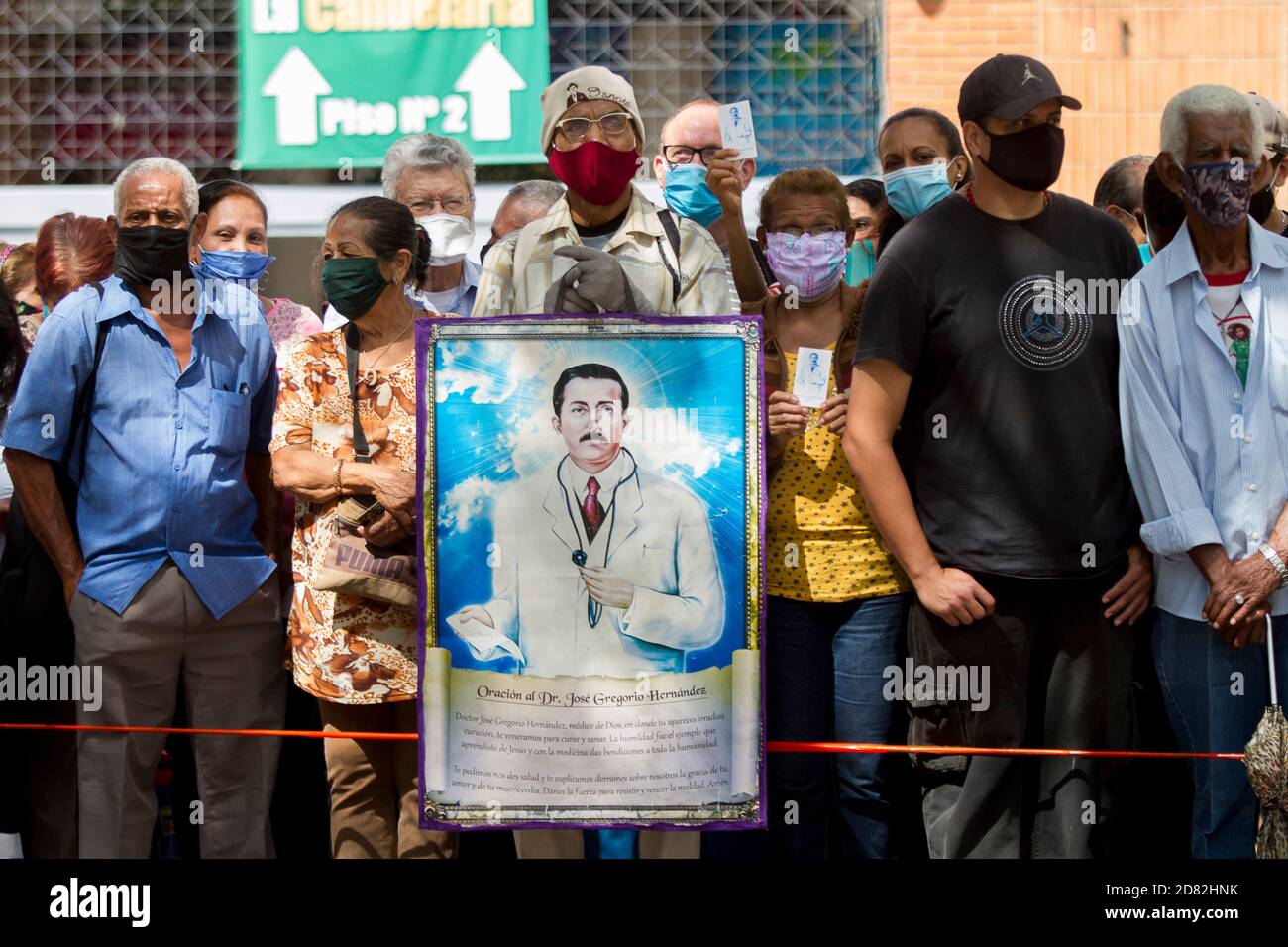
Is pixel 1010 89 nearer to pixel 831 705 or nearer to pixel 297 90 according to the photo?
pixel 831 705

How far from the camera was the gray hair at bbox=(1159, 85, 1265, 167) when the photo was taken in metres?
4.62

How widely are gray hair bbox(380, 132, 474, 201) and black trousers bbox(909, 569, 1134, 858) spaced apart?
2668 millimetres

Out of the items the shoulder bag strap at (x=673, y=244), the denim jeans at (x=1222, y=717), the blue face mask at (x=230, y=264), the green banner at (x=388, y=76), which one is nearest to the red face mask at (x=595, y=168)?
the shoulder bag strap at (x=673, y=244)

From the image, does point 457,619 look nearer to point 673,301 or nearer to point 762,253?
point 673,301

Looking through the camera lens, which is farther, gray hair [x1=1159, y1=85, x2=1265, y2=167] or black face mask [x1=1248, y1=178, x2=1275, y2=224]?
black face mask [x1=1248, y1=178, x2=1275, y2=224]

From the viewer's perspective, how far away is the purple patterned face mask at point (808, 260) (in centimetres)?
485

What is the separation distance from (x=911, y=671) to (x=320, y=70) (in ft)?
19.8

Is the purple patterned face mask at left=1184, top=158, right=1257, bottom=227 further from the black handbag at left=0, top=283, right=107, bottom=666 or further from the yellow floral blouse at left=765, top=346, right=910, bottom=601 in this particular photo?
the black handbag at left=0, top=283, right=107, bottom=666

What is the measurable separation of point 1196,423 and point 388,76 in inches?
235

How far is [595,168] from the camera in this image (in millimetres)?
4641

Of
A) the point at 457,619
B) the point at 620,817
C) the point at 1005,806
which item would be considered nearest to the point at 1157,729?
the point at 1005,806

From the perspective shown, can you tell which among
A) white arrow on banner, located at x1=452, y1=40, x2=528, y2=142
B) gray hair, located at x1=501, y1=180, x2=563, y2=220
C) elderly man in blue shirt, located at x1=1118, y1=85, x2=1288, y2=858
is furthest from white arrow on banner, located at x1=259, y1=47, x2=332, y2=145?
elderly man in blue shirt, located at x1=1118, y1=85, x2=1288, y2=858

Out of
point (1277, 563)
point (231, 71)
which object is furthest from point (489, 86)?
point (1277, 563)

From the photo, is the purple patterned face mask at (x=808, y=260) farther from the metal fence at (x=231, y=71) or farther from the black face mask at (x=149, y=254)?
the metal fence at (x=231, y=71)
